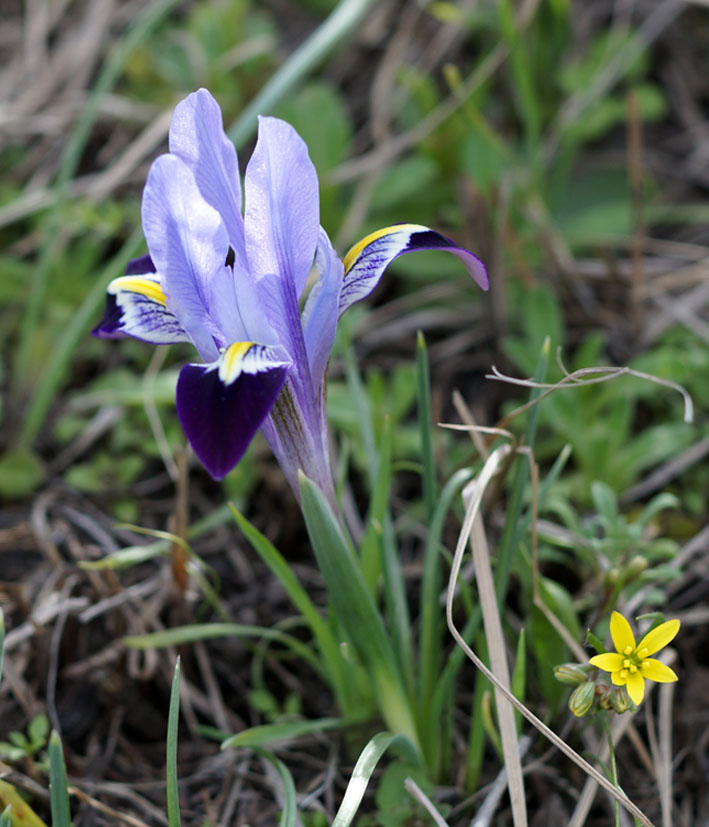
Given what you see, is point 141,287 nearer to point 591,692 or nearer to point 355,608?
point 355,608

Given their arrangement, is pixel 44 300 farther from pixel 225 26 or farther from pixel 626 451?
pixel 626 451

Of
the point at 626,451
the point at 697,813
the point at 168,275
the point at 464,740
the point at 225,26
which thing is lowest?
the point at 697,813

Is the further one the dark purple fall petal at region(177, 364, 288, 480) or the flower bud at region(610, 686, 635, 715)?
the flower bud at region(610, 686, 635, 715)

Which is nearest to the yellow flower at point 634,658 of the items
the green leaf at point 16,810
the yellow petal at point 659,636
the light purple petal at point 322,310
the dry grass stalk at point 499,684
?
the yellow petal at point 659,636

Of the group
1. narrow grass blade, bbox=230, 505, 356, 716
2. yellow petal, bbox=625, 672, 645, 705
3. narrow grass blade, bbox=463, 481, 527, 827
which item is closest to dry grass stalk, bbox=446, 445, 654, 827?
narrow grass blade, bbox=463, 481, 527, 827

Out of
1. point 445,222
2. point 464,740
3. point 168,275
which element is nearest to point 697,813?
point 464,740

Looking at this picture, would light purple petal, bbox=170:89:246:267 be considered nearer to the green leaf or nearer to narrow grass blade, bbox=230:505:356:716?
narrow grass blade, bbox=230:505:356:716
